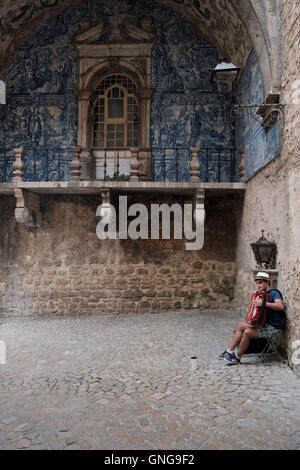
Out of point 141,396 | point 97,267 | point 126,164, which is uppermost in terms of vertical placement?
point 126,164

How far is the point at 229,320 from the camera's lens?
302 inches

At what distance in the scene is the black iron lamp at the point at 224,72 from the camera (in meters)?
5.29

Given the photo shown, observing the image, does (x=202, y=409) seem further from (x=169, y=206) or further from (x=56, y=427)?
(x=169, y=206)

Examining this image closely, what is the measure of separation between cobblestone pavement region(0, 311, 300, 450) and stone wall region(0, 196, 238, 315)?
2.16 metres

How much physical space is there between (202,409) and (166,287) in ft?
17.0

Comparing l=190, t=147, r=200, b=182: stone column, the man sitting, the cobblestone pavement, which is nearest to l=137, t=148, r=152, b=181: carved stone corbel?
l=190, t=147, r=200, b=182: stone column

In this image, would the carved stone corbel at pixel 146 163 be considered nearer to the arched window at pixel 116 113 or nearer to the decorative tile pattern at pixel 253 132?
the arched window at pixel 116 113

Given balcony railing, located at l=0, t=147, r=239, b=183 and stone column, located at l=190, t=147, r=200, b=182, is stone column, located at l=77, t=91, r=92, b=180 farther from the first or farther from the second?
stone column, located at l=190, t=147, r=200, b=182

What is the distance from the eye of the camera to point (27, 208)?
8094mm

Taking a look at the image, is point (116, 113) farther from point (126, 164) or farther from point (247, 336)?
point (247, 336)

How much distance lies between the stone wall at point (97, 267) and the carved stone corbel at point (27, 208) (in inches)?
9.7

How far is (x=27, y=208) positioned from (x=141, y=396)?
5383 mm

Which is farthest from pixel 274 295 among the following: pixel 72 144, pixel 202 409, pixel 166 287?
pixel 72 144

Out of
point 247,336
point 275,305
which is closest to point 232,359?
point 247,336
